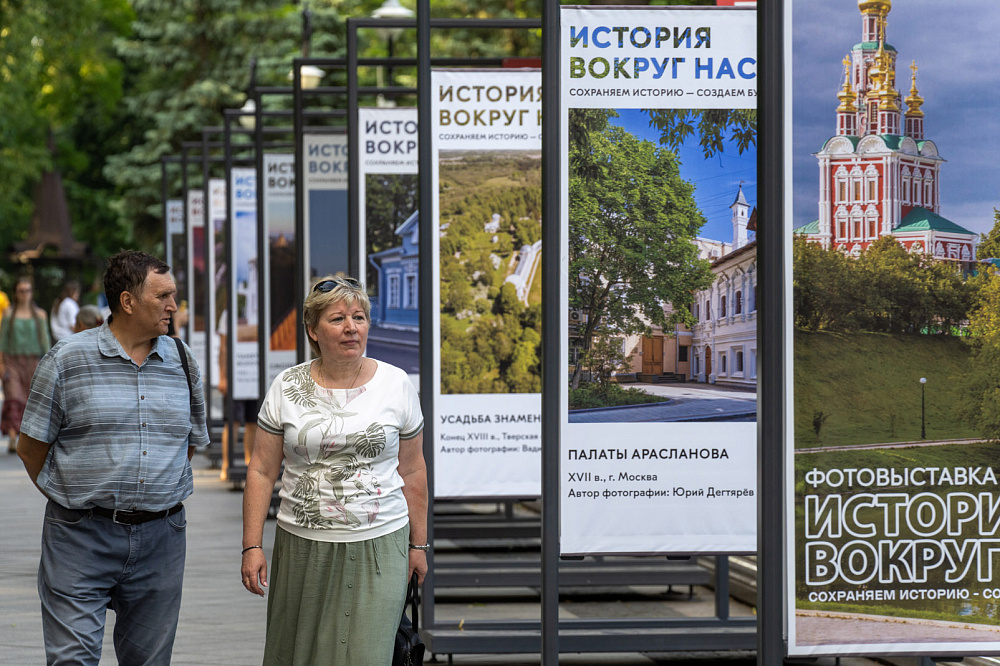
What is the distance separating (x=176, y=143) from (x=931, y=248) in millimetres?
32544

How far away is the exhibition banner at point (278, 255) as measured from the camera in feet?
40.2

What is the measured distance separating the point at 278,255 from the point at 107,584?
7904mm

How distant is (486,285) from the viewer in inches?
305

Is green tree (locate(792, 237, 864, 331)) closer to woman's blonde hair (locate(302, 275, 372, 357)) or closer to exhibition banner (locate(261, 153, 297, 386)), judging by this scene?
woman's blonde hair (locate(302, 275, 372, 357))

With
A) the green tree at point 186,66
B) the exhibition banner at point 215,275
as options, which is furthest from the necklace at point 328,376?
the green tree at point 186,66

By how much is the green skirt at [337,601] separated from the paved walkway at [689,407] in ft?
5.16

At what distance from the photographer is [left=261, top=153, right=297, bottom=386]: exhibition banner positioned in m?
12.2

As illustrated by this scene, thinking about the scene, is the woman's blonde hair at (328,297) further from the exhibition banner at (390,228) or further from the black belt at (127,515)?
the exhibition banner at (390,228)


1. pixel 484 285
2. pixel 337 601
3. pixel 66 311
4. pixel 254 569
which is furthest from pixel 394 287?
pixel 66 311

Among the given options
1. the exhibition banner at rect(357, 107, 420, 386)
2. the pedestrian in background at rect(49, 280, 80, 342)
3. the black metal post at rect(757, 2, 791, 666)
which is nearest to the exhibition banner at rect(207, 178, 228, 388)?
the pedestrian in background at rect(49, 280, 80, 342)

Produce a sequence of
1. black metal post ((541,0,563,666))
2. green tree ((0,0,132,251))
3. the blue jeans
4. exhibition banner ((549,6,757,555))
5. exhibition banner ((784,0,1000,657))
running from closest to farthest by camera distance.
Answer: exhibition banner ((784,0,1000,657))
the blue jeans
black metal post ((541,0,563,666))
exhibition banner ((549,6,757,555))
green tree ((0,0,132,251))

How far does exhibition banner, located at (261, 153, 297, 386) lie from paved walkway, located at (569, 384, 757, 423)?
21.6 ft

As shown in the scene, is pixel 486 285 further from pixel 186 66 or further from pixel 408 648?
pixel 186 66

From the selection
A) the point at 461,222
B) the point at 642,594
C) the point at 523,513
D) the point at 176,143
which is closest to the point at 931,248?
the point at 461,222
